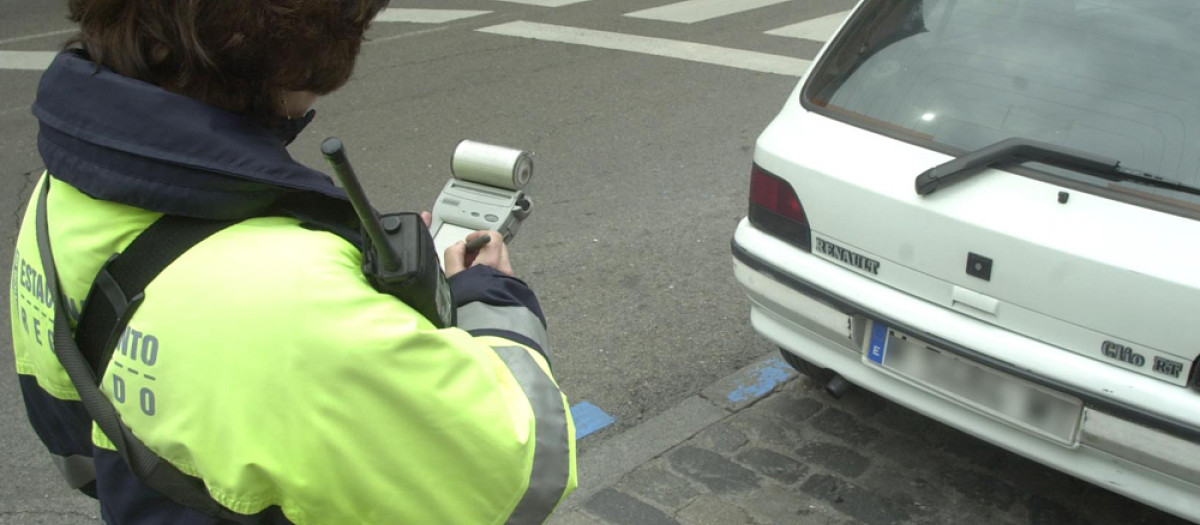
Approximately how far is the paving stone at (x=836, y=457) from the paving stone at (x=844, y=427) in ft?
0.23

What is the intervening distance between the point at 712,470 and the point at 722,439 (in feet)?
0.62

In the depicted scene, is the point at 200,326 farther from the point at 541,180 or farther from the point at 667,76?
the point at 667,76

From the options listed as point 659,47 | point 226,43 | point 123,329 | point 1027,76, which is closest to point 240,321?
point 123,329

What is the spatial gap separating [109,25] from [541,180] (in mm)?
4664

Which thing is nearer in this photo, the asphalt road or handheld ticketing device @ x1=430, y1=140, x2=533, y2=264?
handheld ticketing device @ x1=430, y1=140, x2=533, y2=264

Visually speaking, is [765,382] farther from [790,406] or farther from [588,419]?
[588,419]

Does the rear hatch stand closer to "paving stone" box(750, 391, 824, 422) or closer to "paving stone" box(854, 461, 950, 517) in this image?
"paving stone" box(854, 461, 950, 517)

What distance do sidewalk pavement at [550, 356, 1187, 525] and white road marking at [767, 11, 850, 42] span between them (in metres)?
5.82

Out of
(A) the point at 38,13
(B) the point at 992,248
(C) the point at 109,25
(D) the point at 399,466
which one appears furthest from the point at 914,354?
(A) the point at 38,13

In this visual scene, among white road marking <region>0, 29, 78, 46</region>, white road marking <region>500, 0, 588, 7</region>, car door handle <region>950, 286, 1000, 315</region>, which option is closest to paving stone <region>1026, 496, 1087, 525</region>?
car door handle <region>950, 286, 1000, 315</region>

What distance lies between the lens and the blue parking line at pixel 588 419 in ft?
12.0

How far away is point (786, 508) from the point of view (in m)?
3.21

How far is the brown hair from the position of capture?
131 centimetres

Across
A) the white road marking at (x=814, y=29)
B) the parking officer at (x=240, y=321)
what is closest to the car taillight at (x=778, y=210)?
the parking officer at (x=240, y=321)
